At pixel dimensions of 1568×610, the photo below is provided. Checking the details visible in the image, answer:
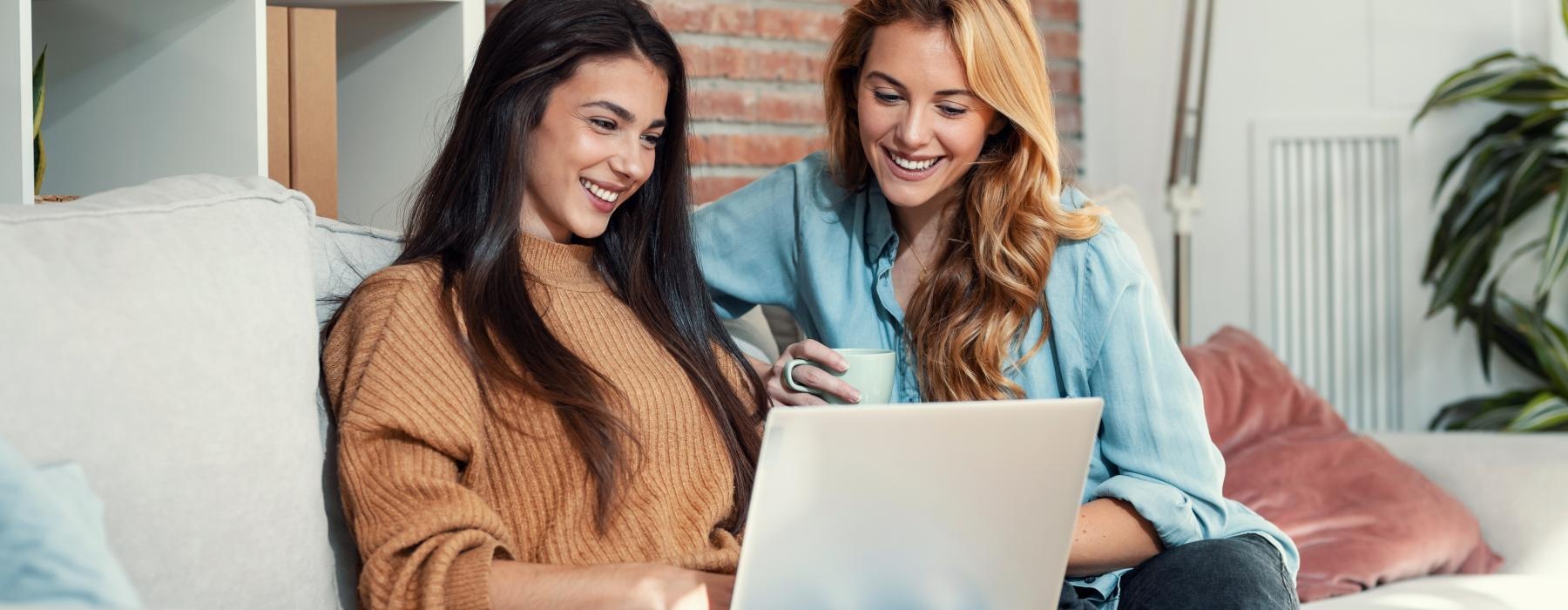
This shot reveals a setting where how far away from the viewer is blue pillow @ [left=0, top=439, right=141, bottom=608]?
779 mm

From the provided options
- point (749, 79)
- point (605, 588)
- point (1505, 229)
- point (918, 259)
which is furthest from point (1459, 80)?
point (605, 588)

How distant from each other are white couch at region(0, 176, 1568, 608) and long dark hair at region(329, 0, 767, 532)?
0.14 meters

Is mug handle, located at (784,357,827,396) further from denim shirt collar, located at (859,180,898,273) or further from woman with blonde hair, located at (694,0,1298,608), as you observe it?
denim shirt collar, located at (859,180,898,273)

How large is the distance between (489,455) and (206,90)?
0.63 m

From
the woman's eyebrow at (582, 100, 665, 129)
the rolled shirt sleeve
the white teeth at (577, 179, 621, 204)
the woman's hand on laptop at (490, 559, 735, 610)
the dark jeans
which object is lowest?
the dark jeans

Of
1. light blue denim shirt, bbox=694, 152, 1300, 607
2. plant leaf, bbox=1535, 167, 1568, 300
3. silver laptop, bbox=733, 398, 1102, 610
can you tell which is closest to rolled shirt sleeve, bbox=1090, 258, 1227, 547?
light blue denim shirt, bbox=694, 152, 1300, 607

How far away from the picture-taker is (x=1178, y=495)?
4.24 feet

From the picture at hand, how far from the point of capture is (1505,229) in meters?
2.83

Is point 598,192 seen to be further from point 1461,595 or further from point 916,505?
point 1461,595

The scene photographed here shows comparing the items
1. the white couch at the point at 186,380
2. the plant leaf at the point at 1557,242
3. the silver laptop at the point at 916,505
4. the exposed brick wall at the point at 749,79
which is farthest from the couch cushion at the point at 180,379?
the plant leaf at the point at 1557,242

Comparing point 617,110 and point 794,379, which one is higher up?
point 617,110

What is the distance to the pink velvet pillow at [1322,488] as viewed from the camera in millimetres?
1834

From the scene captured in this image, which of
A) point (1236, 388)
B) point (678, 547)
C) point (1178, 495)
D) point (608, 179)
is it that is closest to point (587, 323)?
point (608, 179)

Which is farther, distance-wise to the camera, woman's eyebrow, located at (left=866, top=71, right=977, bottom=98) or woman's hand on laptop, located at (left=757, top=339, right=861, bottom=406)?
woman's eyebrow, located at (left=866, top=71, right=977, bottom=98)
